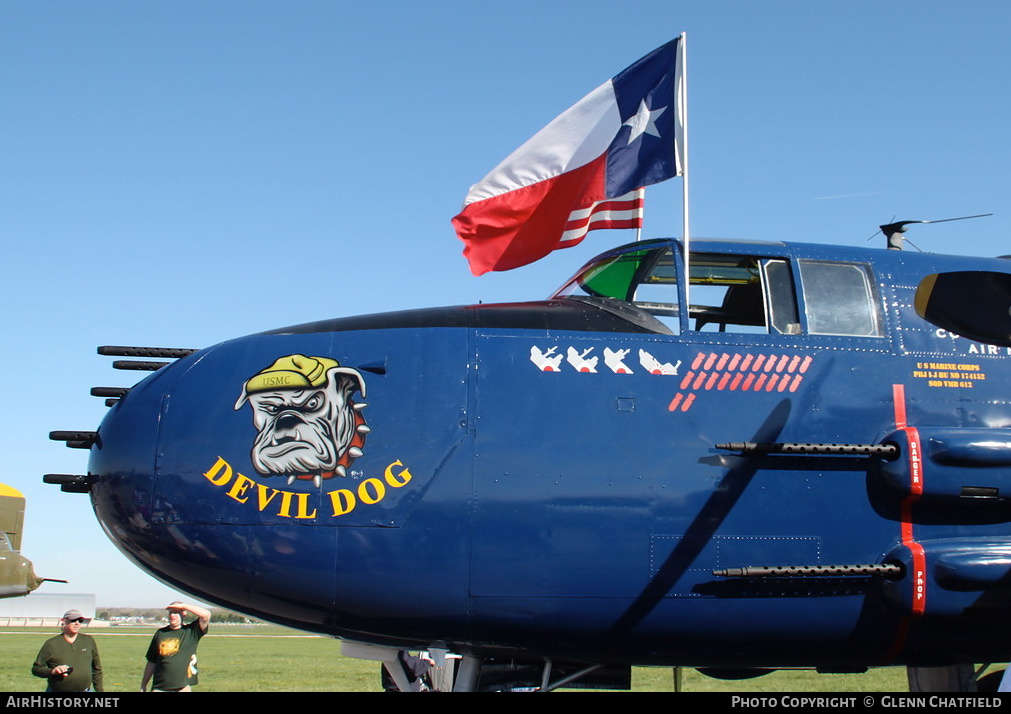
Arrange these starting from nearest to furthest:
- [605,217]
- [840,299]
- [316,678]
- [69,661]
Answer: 1. [840,299]
2. [605,217]
3. [69,661]
4. [316,678]

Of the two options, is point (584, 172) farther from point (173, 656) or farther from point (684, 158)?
point (173, 656)

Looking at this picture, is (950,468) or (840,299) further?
(840,299)

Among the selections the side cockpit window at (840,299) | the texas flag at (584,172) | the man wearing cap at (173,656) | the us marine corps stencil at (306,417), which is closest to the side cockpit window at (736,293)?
the side cockpit window at (840,299)

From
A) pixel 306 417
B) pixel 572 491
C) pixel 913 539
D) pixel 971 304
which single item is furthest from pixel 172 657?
pixel 971 304

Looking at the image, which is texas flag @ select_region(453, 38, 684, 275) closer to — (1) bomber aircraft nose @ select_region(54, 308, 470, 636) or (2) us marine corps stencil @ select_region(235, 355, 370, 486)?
(1) bomber aircraft nose @ select_region(54, 308, 470, 636)

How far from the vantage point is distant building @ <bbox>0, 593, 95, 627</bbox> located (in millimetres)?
94812

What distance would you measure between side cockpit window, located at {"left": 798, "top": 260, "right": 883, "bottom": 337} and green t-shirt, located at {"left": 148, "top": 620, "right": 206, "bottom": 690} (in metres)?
7.57

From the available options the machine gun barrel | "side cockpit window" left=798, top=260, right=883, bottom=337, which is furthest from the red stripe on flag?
the machine gun barrel

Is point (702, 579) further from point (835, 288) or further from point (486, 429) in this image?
point (835, 288)

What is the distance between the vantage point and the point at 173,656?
11281mm

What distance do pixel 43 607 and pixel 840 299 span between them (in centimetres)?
10634

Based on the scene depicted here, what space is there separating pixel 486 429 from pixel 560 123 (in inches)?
164

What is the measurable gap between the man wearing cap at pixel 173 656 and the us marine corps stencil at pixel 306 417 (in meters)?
5.75
